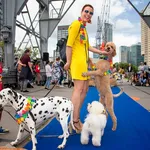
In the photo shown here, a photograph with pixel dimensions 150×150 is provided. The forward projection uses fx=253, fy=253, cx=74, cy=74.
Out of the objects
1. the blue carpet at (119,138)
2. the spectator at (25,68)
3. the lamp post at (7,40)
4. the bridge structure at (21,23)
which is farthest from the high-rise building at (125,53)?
the blue carpet at (119,138)

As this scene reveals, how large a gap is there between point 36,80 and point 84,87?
13753 mm

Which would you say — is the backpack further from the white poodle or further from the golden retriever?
the white poodle

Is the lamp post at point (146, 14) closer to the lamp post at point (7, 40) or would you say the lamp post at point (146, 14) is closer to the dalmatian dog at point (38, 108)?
the lamp post at point (7, 40)

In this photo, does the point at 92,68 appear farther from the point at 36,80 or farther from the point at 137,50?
the point at 137,50

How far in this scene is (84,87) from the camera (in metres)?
4.11

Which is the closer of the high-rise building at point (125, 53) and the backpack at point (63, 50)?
the backpack at point (63, 50)

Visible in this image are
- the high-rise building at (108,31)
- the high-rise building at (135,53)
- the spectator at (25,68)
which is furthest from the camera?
the high-rise building at (135,53)

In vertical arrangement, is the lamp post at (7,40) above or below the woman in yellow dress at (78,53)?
above

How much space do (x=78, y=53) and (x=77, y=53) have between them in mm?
16

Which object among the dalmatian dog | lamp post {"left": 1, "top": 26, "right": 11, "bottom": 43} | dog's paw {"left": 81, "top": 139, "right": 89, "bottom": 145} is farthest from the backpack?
lamp post {"left": 1, "top": 26, "right": 11, "bottom": 43}

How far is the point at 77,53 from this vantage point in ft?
13.0

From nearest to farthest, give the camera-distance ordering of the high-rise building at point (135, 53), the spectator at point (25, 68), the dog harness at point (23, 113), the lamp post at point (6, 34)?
the dog harness at point (23, 113) → the spectator at point (25, 68) → the lamp post at point (6, 34) → the high-rise building at point (135, 53)

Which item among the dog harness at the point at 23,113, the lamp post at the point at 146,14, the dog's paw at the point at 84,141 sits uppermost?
the lamp post at the point at 146,14

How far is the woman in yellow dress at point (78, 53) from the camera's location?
3850 millimetres
